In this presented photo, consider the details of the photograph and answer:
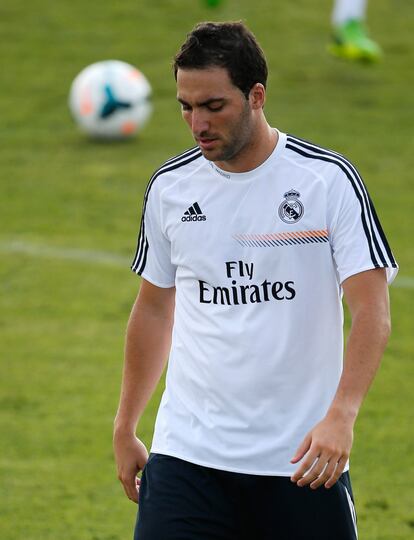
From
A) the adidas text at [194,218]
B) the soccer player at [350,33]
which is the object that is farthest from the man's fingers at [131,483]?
the soccer player at [350,33]

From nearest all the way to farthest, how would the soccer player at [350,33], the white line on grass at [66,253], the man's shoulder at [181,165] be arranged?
the man's shoulder at [181,165]
the white line on grass at [66,253]
the soccer player at [350,33]

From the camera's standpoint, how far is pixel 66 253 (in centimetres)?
1091

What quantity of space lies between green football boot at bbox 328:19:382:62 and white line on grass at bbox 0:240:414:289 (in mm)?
5538

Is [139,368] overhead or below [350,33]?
below

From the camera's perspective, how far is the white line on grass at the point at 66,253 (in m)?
10.7

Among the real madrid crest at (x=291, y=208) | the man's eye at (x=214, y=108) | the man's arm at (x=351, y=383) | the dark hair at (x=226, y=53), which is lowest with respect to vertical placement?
the man's arm at (x=351, y=383)

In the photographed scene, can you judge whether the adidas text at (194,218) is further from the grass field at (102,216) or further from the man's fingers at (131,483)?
the grass field at (102,216)

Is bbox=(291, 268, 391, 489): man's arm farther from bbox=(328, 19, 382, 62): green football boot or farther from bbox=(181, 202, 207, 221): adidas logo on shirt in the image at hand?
bbox=(328, 19, 382, 62): green football boot

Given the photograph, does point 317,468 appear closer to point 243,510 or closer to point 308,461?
point 308,461

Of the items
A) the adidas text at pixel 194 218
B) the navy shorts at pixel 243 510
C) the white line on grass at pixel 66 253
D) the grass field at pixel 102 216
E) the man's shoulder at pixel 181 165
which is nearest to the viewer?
the navy shorts at pixel 243 510

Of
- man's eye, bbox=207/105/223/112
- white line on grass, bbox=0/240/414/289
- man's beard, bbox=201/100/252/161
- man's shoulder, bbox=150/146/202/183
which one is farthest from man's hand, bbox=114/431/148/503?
white line on grass, bbox=0/240/414/289

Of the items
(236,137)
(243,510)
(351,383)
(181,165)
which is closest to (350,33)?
(181,165)

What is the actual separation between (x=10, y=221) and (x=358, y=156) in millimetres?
3779

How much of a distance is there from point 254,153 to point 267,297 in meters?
0.45
